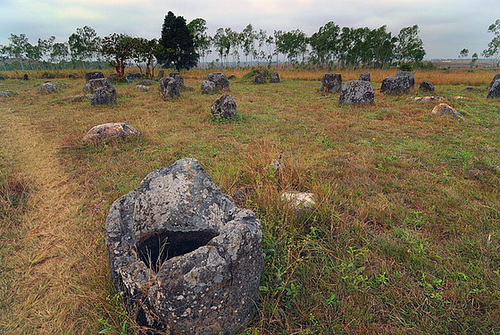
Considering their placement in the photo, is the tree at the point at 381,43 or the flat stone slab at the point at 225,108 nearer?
the flat stone slab at the point at 225,108

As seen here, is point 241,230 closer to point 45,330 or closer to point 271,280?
point 271,280

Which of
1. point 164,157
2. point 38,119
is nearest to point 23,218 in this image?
point 164,157

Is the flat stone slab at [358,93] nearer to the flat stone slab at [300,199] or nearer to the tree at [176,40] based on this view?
the flat stone slab at [300,199]

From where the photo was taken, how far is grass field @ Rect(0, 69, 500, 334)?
1.96 m

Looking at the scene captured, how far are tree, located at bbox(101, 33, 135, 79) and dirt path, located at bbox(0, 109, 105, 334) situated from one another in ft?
62.1

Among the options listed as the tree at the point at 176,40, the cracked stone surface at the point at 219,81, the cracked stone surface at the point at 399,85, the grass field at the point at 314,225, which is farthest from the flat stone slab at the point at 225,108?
the tree at the point at 176,40

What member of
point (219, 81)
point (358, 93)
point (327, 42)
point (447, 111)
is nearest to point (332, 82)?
point (358, 93)

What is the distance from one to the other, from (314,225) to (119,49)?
23085mm

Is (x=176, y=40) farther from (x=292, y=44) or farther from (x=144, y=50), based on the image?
(x=292, y=44)

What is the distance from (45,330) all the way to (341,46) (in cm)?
6307

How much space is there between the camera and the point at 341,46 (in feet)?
176

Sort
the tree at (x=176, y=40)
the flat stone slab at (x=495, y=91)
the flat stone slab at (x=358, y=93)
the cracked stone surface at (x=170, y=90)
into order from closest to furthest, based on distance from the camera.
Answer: the flat stone slab at (x=358, y=93) → the flat stone slab at (x=495, y=91) → the cracked stone surface at (x=170, y=90) → the tree at (x=176, y=40)

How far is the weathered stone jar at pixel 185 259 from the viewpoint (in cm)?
157

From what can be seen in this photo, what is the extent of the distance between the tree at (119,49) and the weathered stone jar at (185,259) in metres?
22.3
